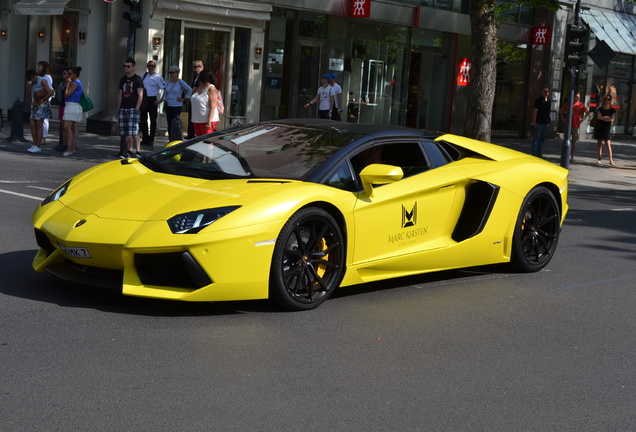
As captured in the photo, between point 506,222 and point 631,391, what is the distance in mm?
2929

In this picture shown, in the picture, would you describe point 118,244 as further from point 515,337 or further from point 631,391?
point 631,391

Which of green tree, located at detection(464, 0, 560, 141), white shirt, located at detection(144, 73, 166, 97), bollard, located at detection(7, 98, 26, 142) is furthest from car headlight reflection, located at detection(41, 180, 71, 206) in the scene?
green tree, located at detection(464, 0, 560, 141)

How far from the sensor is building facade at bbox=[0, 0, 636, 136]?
23.4 meters

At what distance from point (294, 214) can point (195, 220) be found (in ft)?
2.18

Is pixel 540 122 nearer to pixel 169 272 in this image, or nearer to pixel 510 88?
pixel 510 88

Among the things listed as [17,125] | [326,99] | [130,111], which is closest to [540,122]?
[326,99]

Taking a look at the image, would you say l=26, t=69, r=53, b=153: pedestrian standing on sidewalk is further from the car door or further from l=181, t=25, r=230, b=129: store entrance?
the car door

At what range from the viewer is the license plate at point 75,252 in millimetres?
5953

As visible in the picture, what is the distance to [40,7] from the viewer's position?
23875mm

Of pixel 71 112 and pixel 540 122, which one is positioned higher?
pixel 540 122

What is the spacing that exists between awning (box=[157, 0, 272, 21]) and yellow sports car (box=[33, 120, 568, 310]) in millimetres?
16118

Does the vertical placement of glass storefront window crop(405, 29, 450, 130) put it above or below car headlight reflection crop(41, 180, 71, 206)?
above

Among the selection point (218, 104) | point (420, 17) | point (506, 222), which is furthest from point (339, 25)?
point (506, 222)

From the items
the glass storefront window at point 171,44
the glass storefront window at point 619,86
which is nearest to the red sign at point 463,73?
the glass storefront window at point 619,86
